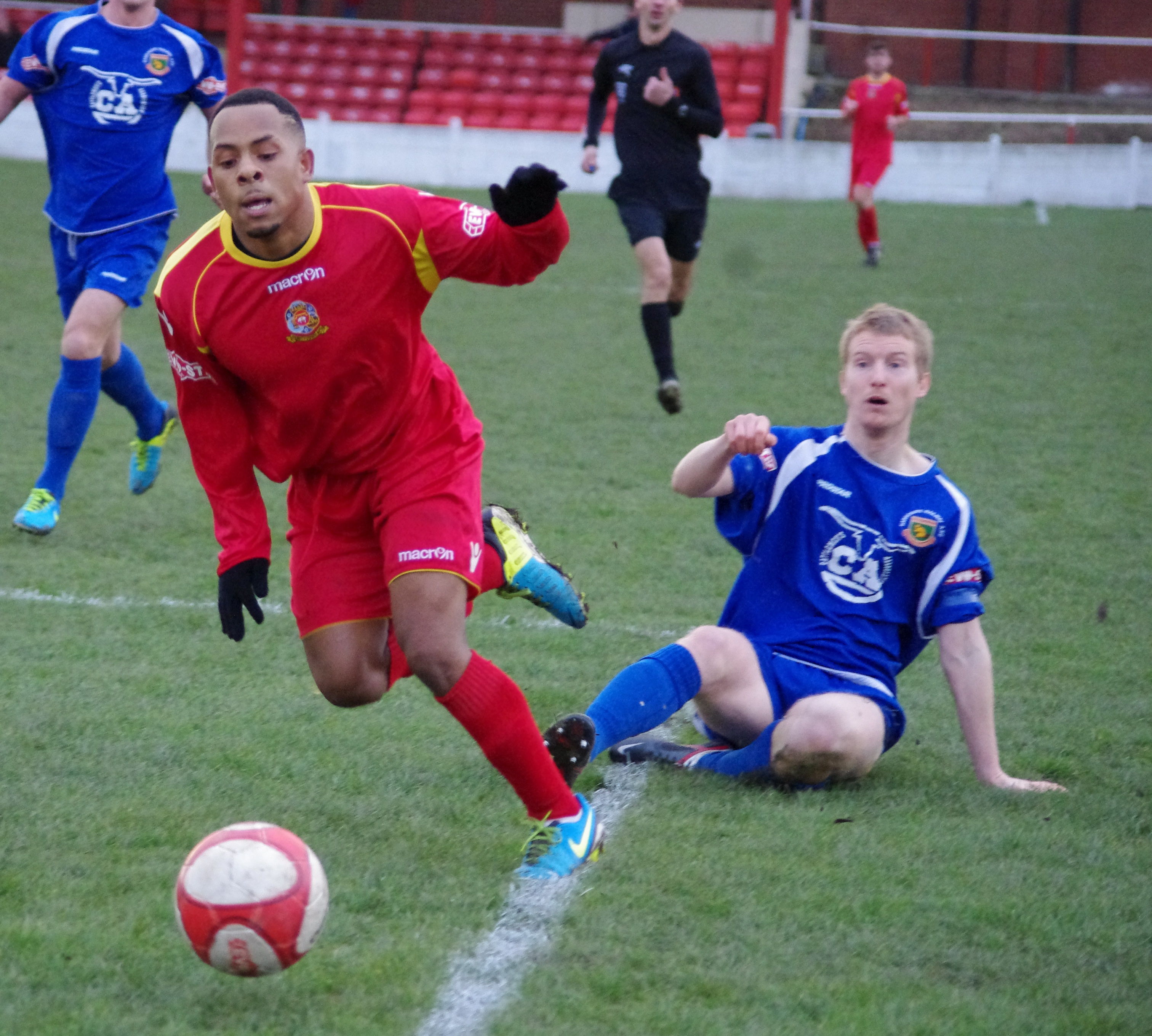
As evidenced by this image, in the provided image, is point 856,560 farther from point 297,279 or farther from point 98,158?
point 98,158

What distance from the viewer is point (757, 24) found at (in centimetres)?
2489

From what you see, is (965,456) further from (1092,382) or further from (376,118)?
(376,118)

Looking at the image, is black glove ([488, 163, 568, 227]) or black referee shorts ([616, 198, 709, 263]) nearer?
black glove ([488, 163, 568, 227])

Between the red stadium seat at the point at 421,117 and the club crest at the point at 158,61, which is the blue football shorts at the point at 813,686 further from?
the red stadium seat at the point at 421,117

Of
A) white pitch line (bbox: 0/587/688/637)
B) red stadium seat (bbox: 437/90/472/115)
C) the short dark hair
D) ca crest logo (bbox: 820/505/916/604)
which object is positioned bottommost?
white pitch line (bbox: 0/587/688/637)

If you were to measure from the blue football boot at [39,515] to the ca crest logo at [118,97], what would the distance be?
1433 mm

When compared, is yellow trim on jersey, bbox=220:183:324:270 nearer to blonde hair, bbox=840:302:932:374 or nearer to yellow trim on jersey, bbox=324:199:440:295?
yellow trim on jersey, bbox=324:199:440:295

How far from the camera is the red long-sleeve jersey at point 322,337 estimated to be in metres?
2.98

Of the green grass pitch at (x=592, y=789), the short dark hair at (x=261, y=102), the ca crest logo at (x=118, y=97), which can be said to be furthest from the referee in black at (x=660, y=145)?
the short dark hair at (x=261, y=102)

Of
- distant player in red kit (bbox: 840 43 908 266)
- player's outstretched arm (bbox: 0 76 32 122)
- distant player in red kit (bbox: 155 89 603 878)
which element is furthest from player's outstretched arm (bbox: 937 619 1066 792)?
distant player in red kit (bbox: 840 43 908 266)

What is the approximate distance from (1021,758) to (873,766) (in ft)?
1.34

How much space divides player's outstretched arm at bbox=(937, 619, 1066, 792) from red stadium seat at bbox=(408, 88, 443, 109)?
2196cm

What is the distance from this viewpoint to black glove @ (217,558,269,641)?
302cm

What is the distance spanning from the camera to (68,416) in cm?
542
